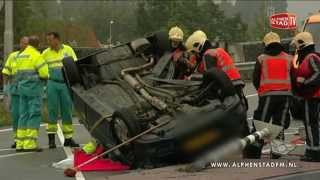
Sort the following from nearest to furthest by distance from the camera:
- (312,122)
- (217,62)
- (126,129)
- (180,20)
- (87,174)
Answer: (126,129)
(87,174)
(312,122)
(217,62)
(180,20)

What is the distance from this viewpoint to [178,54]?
33.6 feet

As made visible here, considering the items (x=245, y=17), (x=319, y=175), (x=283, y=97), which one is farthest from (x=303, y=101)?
(x=245, y=17)

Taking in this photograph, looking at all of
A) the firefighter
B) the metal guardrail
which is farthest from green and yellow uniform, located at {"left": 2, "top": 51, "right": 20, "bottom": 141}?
the metal guardrail

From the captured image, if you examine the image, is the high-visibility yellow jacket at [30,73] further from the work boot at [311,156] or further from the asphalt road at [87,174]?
the work boot at [311,156]

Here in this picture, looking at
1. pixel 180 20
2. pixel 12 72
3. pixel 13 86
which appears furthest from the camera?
pixel 180 20

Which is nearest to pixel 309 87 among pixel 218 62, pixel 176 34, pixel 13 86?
pixel 218 62

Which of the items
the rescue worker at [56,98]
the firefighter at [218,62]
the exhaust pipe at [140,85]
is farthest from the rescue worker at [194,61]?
the rescue worker at [56,98]

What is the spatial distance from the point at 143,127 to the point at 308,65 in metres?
2.30

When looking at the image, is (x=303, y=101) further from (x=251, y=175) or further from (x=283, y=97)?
(x=251, y=175)

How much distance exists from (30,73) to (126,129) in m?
3.37

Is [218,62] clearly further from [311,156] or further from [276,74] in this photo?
[311,156]

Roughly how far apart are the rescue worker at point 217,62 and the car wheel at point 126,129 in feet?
4.40

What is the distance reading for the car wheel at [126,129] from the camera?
844cm

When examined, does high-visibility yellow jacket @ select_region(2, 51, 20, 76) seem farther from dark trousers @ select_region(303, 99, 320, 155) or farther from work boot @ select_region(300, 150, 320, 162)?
work boot @ select_region(300, 150, 320, 162)
